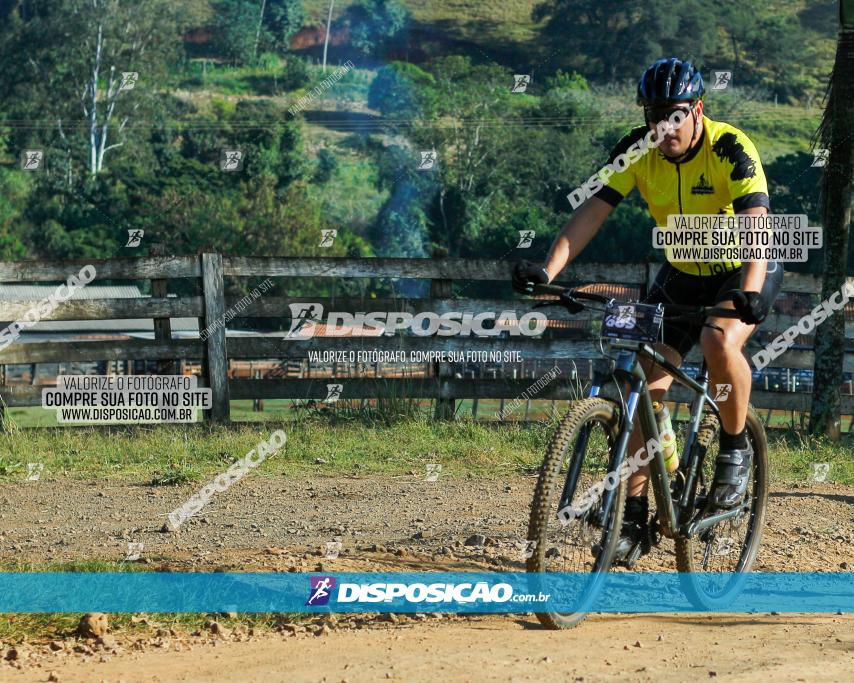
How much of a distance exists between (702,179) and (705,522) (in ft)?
4.99

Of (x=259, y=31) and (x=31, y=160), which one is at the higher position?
(x=259, y=31)

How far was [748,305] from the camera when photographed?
462 cm

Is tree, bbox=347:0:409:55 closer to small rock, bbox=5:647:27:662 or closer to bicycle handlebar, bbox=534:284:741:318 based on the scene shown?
bicycle handlebar, bbox=534:284:741:318

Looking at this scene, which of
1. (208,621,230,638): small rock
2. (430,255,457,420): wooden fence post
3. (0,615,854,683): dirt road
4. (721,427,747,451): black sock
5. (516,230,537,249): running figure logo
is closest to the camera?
(0,615,854,683): dirt road

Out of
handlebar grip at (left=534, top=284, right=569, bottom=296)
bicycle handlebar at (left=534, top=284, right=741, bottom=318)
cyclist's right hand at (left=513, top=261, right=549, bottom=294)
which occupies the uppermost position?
cyclist's right hand at (left=513, top=261, right=549, bottom=294)

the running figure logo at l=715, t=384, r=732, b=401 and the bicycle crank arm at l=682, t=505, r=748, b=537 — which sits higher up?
→ the running figure logo at l=715, t=384, r=732, b=401

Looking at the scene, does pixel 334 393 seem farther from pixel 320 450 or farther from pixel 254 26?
pixel 254 26

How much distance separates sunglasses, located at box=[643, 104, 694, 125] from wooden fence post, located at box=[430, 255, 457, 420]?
262 inches

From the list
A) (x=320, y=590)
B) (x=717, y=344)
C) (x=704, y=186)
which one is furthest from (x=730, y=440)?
(x=320, y=590)

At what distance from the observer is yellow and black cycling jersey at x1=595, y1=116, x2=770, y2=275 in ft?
16.9

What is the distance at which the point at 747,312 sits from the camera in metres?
4.64

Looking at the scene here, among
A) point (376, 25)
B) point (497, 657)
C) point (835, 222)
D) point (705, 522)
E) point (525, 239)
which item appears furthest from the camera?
point (376, 25)

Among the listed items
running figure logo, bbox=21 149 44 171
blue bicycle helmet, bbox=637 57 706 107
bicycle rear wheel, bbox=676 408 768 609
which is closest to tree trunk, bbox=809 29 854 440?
bicycle rear wheel, bbox=676 408 768 609

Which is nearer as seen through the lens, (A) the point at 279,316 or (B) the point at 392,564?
(B) the point at 392,564
